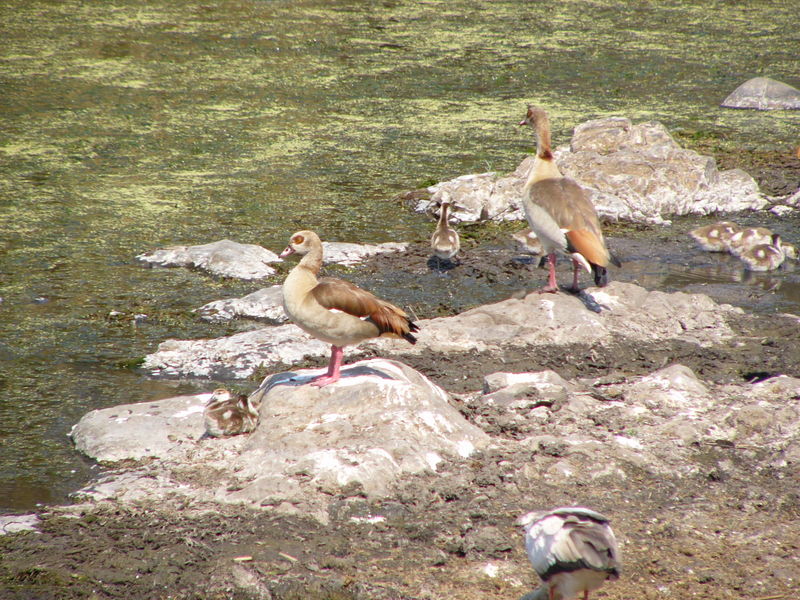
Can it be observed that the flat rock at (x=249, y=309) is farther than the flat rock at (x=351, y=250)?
No

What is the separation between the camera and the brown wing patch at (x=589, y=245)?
21.0 ft

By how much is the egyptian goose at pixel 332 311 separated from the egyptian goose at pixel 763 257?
13.2 ft

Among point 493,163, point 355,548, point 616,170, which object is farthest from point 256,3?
point 355,548

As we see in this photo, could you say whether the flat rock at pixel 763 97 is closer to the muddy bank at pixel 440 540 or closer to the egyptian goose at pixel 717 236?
the egyptian goose at pixel 717 236

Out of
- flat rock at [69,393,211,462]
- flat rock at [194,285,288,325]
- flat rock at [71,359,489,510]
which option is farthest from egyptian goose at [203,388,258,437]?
flat rock at [194,285,288,325]

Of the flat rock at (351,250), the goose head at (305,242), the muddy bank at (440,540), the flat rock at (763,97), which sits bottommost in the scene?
the flat rock at (351,250)

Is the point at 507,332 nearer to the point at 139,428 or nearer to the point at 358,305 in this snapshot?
the point at 358,305

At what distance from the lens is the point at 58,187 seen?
29.9ft

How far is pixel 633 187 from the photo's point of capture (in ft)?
30.3

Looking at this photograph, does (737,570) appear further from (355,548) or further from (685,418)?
(355,548)

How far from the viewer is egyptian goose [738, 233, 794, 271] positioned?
754 centimetres

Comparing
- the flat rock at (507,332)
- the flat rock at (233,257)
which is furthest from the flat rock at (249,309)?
the flat rock at (233,257)

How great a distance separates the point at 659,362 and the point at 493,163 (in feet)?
15.4

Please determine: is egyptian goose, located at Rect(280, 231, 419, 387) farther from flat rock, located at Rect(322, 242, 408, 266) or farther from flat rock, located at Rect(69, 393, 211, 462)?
flat rock, located at Rect(322, 242, 408, 266)
